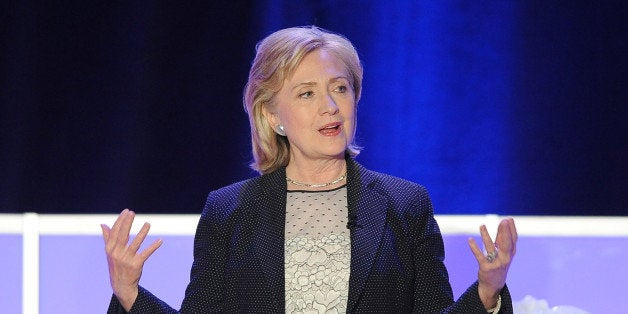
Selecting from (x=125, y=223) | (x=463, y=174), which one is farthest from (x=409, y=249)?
(x=463, y=174)

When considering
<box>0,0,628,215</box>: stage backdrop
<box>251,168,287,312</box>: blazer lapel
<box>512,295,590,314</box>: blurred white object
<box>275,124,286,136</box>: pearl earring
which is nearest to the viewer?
<box>251,168,287,312</box>: blazer lapel

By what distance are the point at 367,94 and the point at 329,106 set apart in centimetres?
130

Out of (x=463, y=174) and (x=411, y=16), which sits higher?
(x=411, y=16)

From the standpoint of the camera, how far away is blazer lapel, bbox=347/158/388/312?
7.65 ft

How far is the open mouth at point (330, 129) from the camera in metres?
2.46

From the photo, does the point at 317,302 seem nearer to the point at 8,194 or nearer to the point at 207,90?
the point at 207,90

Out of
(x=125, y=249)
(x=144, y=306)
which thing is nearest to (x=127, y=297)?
(x=144, y=306)

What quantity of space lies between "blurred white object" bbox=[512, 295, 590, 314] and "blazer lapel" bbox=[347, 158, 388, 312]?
0.63 metres

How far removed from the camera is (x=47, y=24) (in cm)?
374

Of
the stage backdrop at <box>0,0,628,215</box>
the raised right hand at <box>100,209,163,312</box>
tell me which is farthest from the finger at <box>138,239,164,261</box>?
the stage backdrop at <box>0,0,628,215</box>

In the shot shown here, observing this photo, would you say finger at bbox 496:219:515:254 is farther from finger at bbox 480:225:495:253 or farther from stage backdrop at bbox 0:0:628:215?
stage backdrop at bbox 0:0:628:215

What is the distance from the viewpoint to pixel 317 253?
7.88 ft

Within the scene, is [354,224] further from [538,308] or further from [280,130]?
[538,308]

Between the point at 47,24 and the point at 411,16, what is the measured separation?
1.34m
